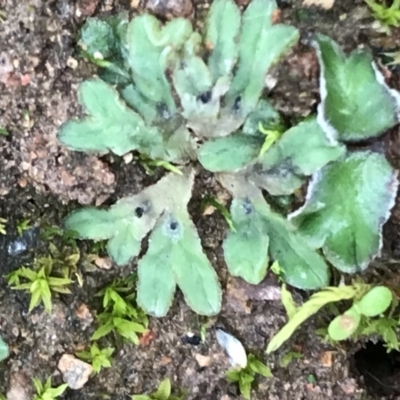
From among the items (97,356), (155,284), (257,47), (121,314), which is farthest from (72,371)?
(257,47)

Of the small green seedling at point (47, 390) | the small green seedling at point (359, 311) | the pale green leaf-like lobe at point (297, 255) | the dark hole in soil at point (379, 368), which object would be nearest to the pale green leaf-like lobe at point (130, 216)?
the pale green leaf-like lobe at point (297, 255)

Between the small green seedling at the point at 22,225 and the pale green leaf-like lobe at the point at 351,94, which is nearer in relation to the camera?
the pale green leaf-like lobe at the point at 351,94

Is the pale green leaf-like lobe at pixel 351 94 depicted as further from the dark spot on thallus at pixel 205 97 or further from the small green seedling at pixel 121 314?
the small green seedling at pixel 121 314

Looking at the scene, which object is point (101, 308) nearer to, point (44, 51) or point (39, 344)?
point (39, 344)

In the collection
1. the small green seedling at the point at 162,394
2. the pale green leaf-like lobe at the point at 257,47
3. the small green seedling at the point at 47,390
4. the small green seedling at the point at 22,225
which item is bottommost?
the small green seedling at the point at 162,394

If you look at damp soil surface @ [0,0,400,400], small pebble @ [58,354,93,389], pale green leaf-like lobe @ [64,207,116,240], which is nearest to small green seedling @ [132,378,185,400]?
damp soil surface @ [0,0,400,400]

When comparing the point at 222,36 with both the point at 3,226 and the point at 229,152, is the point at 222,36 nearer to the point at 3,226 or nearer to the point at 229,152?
the point at 229,152

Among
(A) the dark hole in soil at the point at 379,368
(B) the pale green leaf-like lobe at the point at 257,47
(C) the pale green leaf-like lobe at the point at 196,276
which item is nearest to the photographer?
(B) the pale green leaf-like lobe at the point at 257,47
